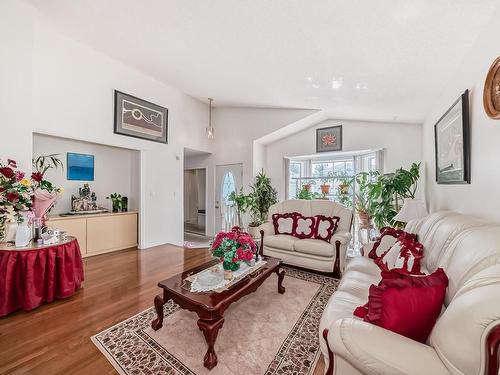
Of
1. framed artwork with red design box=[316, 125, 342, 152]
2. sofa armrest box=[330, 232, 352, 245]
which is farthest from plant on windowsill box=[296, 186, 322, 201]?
sofa armrest box=[330, 232, 352, 245]

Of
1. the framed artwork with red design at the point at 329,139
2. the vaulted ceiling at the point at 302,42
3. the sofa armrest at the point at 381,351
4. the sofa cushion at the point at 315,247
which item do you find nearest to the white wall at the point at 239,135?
the framed artwork with red design at the point at 329,139

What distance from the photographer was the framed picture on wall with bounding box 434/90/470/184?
1959mm

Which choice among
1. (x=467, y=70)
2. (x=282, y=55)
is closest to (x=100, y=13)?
(x=282, y=55)

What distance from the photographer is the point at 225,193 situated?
584 cm

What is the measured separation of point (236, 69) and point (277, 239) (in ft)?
8.65

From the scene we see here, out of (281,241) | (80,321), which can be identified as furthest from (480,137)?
(80,321)

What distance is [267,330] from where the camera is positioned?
1.89m

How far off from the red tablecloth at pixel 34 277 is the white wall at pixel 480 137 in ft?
12.6

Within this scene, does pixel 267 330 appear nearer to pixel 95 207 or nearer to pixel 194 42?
pixel 194 42

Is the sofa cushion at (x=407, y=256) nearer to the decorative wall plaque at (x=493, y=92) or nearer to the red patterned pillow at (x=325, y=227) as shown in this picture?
the decorative wall plaque at (x=493, y=92)

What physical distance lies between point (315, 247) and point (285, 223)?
725 millimetres

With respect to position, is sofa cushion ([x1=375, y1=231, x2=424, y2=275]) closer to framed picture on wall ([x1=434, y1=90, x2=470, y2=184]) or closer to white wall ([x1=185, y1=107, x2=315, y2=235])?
framed picture on wall ([x1=434, y1=90, x2=470, y2=184])

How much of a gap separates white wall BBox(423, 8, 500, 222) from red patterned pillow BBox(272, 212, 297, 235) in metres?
1.95

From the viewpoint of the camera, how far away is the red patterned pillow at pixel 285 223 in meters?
3.62
